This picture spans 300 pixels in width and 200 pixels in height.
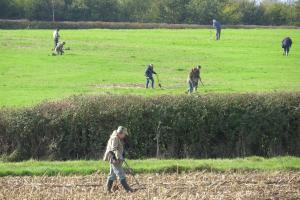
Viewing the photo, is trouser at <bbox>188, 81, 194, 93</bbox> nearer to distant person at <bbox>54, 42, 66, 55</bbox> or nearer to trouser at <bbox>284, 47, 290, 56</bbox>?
distant person at <bbox>54, 42, 66, 55</bbox>

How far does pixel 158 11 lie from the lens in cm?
11494

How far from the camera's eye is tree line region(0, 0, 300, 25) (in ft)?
325

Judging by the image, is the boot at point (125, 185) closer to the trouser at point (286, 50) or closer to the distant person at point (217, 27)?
the trouser at point (286, 50)

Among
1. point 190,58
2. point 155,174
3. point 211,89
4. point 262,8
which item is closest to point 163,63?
point 190,58

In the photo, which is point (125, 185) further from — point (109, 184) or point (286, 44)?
point (286, 44)

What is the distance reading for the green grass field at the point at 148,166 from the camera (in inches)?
986

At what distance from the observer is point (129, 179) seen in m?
23.8

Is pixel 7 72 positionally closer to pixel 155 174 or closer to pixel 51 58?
pixel 51 58

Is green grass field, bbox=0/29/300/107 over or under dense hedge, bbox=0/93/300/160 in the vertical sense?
over

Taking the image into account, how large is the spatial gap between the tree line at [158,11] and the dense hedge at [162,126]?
69.5 meters

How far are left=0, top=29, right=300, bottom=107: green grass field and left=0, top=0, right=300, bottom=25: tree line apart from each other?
103 feet

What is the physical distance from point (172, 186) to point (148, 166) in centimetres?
338

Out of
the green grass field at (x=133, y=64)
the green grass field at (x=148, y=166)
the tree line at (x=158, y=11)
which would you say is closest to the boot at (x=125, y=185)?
the green grass field at (x=148, y=166)

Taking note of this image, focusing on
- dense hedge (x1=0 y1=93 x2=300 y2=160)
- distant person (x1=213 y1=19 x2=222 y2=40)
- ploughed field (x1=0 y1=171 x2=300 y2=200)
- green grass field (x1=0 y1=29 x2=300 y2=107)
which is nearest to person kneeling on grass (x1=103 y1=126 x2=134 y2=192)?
ploughed field (x1=0 y1=171 x2=300 y2=200)
